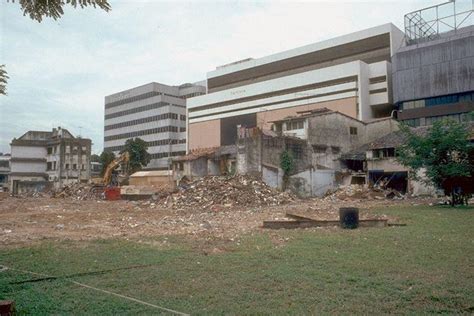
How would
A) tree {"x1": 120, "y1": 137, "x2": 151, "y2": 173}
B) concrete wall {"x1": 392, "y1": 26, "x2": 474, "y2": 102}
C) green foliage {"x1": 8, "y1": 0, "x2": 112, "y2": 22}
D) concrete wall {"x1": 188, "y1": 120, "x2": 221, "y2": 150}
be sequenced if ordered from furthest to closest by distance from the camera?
concrete wall {"x1": 188, "y1": 120, "x2": 221, "y2": 150} < tree {"x1": 120, "y1": 137, "x2": 151, "y2": 173} < concrete wall {"x1": 392, "y1": 26, "x2": 474, "y2": 102} < green foliage {"x1": 8, "y1": 0, "x2": 112, "y2": 22}

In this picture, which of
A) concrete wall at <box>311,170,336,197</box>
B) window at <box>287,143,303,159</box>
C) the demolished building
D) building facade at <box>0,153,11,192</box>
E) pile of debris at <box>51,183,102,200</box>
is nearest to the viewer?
the demolished building

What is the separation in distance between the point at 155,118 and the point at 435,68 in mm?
53591

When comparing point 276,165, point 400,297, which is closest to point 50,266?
point 400,297

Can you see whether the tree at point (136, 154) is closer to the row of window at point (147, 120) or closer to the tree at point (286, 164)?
the row of window at point (147, 120)

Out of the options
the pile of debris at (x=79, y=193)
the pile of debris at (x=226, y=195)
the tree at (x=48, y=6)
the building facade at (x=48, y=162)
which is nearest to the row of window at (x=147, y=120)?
the building facade at (x=48, y=162)

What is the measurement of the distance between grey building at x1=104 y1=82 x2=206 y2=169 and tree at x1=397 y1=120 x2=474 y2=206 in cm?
5662

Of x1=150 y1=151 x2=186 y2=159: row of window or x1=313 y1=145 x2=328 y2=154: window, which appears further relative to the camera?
x1=150 y1=151 x2=186 y2=159: row of window

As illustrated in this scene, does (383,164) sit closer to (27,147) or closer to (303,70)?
(303,70)

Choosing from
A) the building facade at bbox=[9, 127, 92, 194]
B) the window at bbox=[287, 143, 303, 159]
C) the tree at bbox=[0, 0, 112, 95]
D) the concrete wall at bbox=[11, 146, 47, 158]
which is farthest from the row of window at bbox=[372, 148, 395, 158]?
the concrete wall at bbox=[11, 146, 47, 158]

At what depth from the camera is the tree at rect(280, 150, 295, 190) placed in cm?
3275

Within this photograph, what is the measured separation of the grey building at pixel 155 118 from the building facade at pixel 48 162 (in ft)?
61.4

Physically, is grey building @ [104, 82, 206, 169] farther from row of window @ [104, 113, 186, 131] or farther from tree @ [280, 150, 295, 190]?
tree @ [280, 150, 295, 190]

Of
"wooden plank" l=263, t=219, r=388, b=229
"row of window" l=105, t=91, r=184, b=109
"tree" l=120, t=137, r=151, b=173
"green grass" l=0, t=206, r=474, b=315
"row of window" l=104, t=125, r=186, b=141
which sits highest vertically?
"row of window" l=105, t=91, r=184, b=109

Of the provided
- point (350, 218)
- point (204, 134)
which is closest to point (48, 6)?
point (350, 218)
